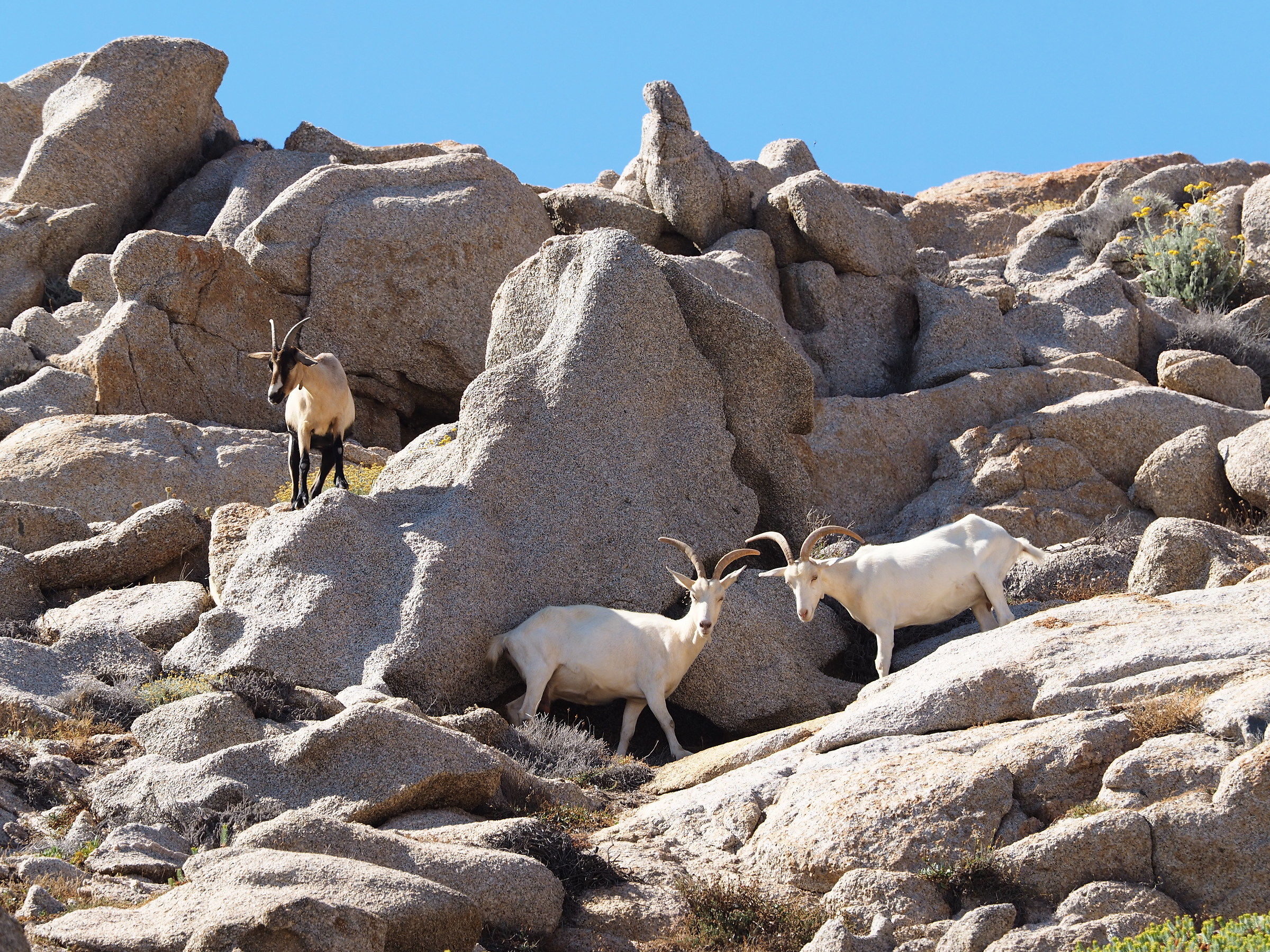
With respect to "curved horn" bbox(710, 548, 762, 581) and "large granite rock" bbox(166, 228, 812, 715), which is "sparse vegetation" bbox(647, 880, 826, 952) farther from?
"curved horn" bbox(710, 548, 762, 581)

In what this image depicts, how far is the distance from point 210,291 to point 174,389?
1.44 meters

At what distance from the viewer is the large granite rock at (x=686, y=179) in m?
19.4

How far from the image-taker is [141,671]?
10875 millimetres

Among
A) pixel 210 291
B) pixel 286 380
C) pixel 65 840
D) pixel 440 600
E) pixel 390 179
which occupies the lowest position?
pixel 65 840

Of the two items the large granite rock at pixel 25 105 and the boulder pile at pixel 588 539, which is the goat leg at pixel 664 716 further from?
the large granite rock at pixel 25 105

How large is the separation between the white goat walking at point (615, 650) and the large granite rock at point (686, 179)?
866 cm

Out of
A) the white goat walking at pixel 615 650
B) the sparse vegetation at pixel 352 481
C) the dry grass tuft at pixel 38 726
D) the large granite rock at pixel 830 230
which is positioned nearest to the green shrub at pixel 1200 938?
the white goat walking at pixel 615 650

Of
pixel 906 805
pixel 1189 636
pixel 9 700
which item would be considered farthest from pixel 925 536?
pixel 9 700

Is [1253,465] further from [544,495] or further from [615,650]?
[544,495]

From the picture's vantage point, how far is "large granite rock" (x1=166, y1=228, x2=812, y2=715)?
36.5ft

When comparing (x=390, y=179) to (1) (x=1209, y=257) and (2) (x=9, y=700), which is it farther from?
(1) (x=1209, y=257)

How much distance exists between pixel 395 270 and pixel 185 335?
9.74 ft

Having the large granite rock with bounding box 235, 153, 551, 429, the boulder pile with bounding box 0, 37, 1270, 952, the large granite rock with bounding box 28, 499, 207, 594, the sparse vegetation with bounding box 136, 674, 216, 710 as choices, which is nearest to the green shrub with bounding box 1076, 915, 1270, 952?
the boulder pile with bounding box 0, 37, 1270, 952

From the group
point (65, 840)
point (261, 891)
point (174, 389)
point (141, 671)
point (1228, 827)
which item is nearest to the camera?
point (261, 891)
